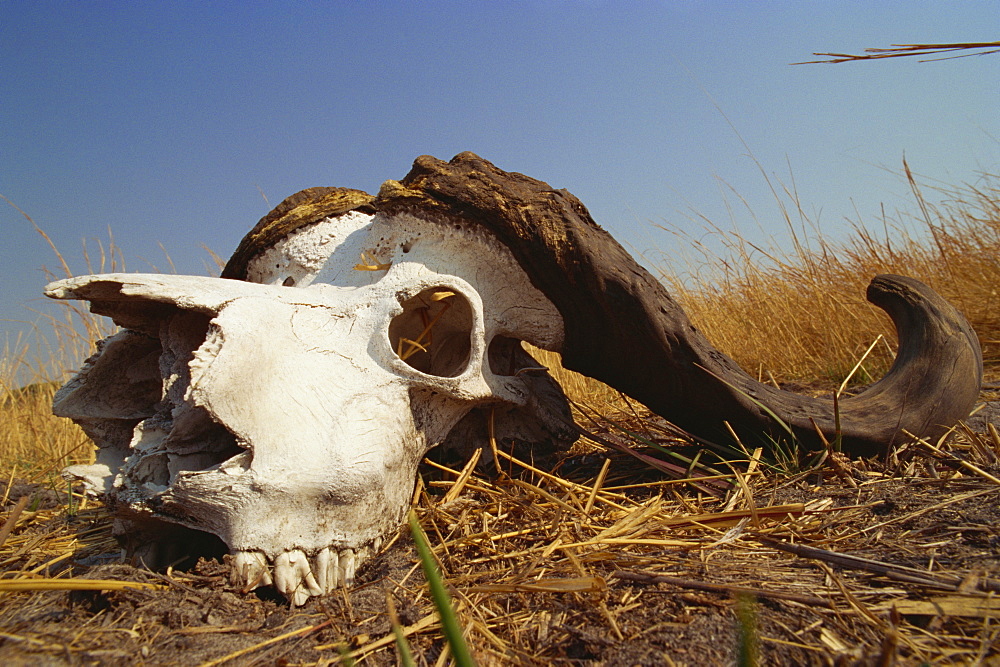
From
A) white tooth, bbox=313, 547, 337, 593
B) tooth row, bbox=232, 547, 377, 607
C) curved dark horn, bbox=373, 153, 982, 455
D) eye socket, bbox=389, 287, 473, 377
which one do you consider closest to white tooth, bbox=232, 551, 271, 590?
tooth row, bbox=232, 547, 377, 607

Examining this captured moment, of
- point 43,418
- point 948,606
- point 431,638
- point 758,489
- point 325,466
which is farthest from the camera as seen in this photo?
point 43,418

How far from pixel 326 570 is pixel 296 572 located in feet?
0.26

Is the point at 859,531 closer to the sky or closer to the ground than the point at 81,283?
closer to the ground

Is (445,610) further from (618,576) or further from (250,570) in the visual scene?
Result: (250,570)

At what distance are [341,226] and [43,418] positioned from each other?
11.6ft

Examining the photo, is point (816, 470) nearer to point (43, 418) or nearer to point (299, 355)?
point (299, 355)

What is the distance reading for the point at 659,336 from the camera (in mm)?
2102

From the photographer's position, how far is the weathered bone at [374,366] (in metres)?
1.60

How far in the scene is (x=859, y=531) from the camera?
1.63m

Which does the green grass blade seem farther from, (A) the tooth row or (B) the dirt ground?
(A) the tooth row

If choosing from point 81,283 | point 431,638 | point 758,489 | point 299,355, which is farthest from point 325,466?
point 758,489

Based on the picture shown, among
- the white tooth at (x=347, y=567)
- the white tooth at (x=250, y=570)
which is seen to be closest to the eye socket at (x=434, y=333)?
the white tooth at (x=347, y=567)

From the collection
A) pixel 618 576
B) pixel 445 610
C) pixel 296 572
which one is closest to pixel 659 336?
pixel 618 576

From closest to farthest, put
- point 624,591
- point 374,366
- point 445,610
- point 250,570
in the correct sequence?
point 445,610 → point 624,591 → point 250,570 → point 374,366
